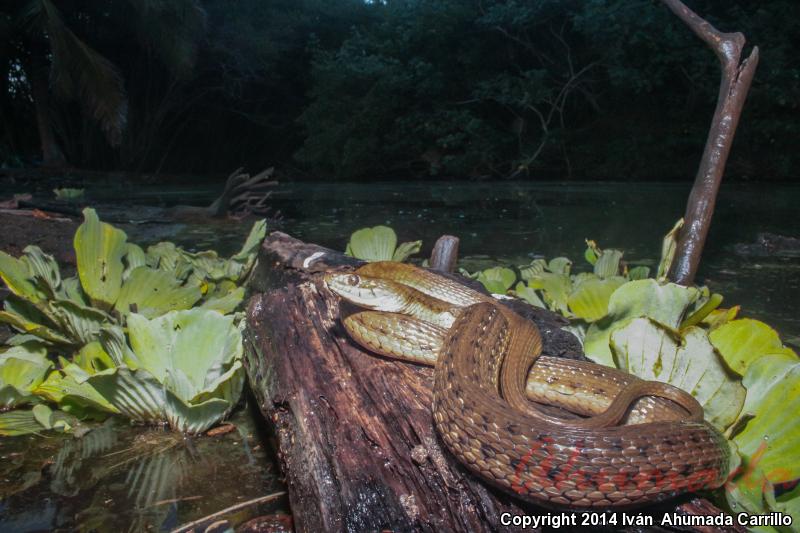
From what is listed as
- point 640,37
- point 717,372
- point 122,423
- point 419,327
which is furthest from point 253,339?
point 640,37

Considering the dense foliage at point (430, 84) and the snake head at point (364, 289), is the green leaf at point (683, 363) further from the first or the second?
the dense foliage at point (430, 84)

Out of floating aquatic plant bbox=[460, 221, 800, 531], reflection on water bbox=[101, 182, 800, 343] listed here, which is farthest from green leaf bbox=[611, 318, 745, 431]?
reflection on water bbox=[101, 182, 800, 343]

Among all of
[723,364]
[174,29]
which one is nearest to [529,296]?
[723,364]

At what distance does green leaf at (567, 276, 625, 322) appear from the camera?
271 cm

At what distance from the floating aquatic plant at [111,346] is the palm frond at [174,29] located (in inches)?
754

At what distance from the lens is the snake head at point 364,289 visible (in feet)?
7.42

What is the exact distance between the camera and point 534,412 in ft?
5.77

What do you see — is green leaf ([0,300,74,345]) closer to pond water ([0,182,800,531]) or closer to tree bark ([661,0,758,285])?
pond water ([0,182,800,531])

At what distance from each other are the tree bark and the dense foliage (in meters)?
17.2

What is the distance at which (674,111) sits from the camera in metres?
22.0

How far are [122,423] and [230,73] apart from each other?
24664 millimetres

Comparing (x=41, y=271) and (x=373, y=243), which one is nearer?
(x=41, y=271)

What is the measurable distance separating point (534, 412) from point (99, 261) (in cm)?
249

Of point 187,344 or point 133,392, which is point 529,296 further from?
point 133,392
